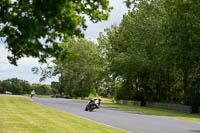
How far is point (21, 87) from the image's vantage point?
383ft

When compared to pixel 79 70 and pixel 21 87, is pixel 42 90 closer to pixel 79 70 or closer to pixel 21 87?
pixel 21 87

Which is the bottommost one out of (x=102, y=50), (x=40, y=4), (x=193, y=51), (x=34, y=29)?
(x=34, y=29)

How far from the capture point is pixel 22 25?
6.07m

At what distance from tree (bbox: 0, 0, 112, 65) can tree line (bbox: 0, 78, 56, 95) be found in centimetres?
10883

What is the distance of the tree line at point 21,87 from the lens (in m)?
116

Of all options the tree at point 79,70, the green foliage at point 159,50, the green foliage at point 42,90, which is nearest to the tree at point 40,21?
the green foliage at point 159,50

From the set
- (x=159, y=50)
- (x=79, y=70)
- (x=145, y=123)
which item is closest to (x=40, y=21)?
(x=145, y=123)

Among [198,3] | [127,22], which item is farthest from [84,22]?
[127,22]

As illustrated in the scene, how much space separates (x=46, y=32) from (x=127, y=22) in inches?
1871

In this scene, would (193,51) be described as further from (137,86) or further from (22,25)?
(22,25)

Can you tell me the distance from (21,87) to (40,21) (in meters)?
114

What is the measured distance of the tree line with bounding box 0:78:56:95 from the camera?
116188 millimetres

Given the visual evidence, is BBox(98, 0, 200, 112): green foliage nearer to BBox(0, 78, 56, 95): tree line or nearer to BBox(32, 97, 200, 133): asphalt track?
BBox(32, 97, 200, 133): asphalt track

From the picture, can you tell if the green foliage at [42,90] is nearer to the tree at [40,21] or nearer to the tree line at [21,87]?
the tree line at [21,87]
